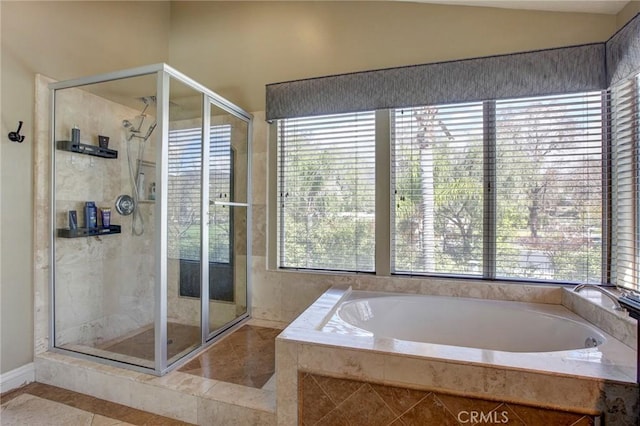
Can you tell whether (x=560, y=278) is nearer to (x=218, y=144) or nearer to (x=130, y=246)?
(x=218, y=144)

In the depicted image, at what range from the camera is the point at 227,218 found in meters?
2.57

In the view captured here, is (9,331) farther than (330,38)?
No

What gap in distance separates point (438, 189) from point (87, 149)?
8.53 feet

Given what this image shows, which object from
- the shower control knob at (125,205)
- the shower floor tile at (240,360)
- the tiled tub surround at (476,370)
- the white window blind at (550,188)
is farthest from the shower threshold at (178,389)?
the white window blind at (550,188)

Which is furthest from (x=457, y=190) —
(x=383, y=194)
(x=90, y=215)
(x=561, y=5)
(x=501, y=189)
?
(x=90, y=215)

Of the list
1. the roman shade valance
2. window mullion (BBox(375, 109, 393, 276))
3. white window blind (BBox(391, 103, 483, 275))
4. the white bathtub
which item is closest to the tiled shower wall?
the roman shade valance

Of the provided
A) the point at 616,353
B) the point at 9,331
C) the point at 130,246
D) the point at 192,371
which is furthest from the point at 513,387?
the point at 9,331

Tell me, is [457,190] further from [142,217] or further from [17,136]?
[17,136]

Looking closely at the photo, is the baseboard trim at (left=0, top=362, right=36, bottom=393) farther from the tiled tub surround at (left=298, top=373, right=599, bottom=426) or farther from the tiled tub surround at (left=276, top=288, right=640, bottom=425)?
the tiled tub surround at (left=298, top=373, right=599, bottom=426)

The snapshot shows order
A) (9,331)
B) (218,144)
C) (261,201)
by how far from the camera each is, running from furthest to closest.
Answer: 1. (261,201)
2. (218,144)
3. (9,331)

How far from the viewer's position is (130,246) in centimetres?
240

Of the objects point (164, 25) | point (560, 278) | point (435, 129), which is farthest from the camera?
point (164, 25)

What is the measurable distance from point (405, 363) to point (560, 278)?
59.4 inches

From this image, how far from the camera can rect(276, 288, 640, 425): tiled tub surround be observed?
113 centimetres
